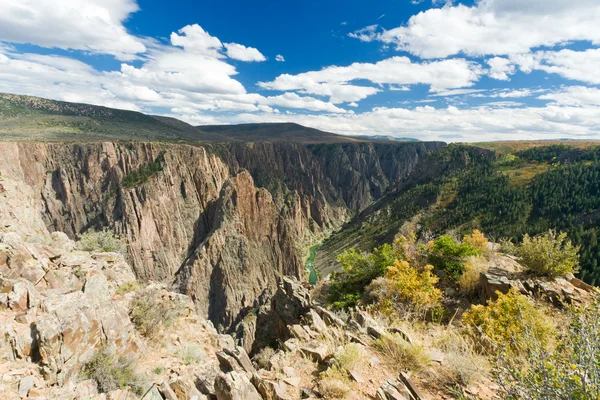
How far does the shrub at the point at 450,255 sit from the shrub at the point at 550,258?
3055 mm

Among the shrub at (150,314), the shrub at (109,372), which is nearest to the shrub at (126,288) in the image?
the shrub at (150,314)

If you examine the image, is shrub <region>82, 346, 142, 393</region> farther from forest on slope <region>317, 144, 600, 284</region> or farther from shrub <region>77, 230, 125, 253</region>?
forest on slope <region>317, 144, 600, 284</region>

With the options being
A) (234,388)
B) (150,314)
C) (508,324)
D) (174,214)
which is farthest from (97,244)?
(174,214)

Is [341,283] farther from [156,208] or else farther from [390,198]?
[390,198]

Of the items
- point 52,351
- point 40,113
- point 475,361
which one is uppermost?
point 40,113

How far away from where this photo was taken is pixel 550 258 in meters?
11.8

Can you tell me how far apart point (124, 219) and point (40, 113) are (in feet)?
291

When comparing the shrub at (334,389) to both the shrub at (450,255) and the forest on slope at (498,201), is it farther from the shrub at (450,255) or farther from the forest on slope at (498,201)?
the forest on slope at (498,201)

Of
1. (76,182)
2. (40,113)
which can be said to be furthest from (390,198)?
(40,113)

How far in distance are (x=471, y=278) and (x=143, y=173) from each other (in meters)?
81.6

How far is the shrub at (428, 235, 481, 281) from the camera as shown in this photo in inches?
594

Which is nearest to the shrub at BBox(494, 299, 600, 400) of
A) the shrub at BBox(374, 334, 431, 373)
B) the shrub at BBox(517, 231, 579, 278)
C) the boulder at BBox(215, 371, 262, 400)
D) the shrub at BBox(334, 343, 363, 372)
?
the shrub at BBox(374, 334, 431, 373)

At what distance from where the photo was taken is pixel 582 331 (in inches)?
165

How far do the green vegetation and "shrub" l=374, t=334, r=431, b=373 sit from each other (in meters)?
79.3
